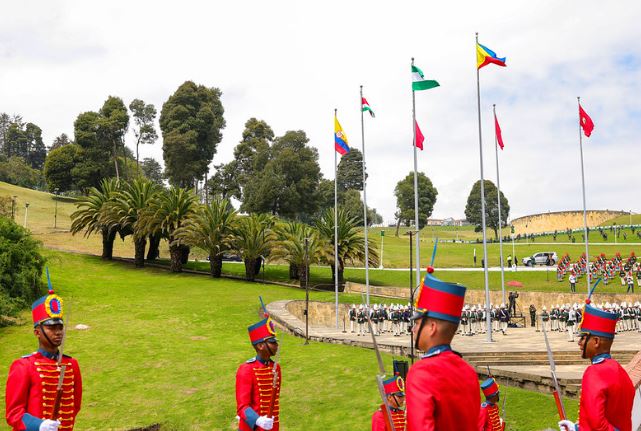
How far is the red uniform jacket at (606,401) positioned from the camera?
5.09 m

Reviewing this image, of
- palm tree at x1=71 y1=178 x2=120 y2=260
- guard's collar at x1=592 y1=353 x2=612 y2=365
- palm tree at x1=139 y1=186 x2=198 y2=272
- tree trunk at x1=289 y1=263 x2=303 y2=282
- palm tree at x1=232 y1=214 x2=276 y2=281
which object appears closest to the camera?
guard's collar at x1=592 y1=353 x2=612 y2=365

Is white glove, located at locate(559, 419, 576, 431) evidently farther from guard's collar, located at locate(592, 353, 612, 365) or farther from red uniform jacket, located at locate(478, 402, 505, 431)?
red uniform jacket, located at locate(478, 402, 505, 431)

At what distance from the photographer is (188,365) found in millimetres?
21547

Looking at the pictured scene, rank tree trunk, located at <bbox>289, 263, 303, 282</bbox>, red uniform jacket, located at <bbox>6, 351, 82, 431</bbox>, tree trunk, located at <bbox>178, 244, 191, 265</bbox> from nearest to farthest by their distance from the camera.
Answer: red uniform jacket, located at <bbox>6, 351, 82, 431</bbox> → tree trunk, located at <bbox>178, 244, 191, 265</bbox> → tree trunk, located at <bbox>289, 263, 303, 282</bbox>

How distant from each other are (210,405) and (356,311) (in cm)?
1413

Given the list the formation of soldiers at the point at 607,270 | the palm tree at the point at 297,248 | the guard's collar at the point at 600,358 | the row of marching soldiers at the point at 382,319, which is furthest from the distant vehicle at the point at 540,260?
the guard's collar at the point at 600,358

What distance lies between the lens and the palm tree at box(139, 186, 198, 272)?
44875 millimetres

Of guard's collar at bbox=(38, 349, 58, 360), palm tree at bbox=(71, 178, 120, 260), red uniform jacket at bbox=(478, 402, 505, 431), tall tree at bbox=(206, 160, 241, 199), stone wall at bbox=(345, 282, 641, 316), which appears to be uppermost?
tall tree at bbox=(206, 160, 241, 199)

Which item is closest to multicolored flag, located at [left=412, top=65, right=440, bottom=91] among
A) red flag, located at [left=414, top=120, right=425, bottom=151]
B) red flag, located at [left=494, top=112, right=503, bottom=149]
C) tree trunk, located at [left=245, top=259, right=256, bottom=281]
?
red flag, located at [left=414, top=120, right=425, bottom=151]

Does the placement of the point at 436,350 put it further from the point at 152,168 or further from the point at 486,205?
the point at 152,168

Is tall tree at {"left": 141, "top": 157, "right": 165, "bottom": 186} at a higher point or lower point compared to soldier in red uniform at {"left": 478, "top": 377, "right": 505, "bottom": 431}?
higher

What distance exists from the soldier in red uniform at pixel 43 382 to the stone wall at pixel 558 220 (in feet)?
466

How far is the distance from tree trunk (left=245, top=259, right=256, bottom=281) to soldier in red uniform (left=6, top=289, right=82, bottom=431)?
37.9 m

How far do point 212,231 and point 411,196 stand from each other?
→ 58619mm
